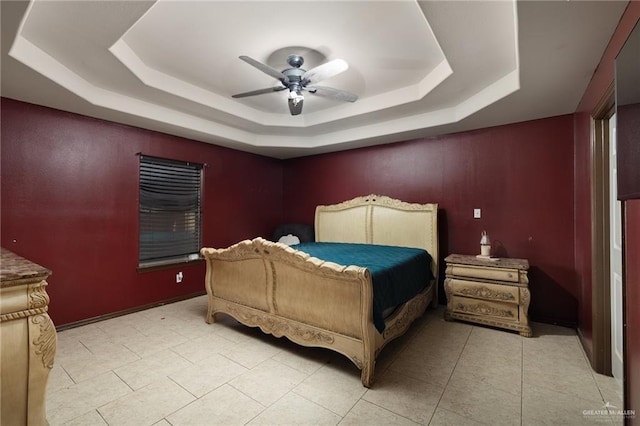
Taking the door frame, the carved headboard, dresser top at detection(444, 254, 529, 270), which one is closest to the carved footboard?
dresser top at detection(444, 254, 529, 270)

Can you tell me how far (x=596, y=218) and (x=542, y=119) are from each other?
1.55 metres

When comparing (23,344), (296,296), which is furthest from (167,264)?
(23,344)

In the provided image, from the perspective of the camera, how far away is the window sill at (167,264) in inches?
146

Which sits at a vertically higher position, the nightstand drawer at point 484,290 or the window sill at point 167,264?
the window sill at point 167,264

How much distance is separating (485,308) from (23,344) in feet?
11.6

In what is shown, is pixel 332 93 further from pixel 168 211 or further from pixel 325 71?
pixel 168 211

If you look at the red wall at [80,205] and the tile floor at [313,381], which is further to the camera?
the red wall at [80,205]

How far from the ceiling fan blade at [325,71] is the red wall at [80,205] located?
2488 millimetres

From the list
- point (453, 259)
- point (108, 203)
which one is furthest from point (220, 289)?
point (453, 259)

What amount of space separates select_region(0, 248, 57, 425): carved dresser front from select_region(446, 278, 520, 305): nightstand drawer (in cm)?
334

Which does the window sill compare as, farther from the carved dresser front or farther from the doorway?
the doorway

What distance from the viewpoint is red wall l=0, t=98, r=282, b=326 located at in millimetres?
2818

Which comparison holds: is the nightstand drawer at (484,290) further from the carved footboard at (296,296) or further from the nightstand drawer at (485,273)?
the carved footboard at (296,296)

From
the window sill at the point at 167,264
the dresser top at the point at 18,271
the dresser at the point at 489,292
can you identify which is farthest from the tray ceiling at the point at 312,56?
the window sill at the point at 167,264
